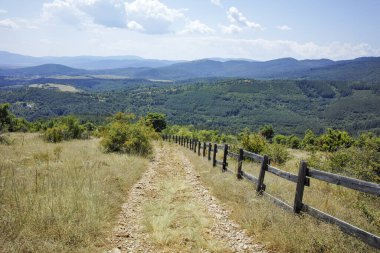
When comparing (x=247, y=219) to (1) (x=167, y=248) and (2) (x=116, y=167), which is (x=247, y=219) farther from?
(2) (x=116, y=167)

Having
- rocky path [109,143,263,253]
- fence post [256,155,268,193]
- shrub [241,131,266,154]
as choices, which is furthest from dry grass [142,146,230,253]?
shrub [241,131,266,154]

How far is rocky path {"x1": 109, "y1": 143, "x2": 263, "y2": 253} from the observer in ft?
19.9

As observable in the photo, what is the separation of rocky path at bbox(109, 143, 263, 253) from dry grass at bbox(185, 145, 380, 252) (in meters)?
0.35

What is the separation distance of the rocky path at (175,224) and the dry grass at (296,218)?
35cm

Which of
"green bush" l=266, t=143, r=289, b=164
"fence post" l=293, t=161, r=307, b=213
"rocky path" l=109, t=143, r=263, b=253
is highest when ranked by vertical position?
"fence post" l=293, t=161, r=307, b=213

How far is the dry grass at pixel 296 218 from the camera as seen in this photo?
532cm

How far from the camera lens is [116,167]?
12.5 metres

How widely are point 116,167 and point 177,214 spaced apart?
213 inches

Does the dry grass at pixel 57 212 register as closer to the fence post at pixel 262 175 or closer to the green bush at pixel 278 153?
the fence post at pixel 262 175

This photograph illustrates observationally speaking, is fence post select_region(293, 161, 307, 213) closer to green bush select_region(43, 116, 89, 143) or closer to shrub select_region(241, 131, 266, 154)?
shrub select_region(241, 131, 266, 154)

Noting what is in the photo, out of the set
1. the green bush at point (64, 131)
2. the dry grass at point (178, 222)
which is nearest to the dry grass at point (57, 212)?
the dry grass at point (178, 222)

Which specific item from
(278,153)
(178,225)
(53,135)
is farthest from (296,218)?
(53,135)

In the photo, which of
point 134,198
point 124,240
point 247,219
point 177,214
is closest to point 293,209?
point 247,219

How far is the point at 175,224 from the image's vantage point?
7227mm
